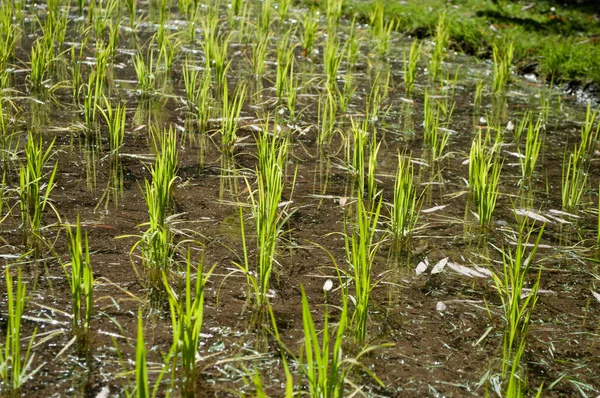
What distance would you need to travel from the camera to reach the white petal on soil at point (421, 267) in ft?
8.64

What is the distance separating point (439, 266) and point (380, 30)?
317 cm

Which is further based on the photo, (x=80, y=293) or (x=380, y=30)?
(x=380, y=30)

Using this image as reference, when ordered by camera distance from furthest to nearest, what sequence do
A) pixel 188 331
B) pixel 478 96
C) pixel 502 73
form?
1. pixel 502 73
2. pixel 478 96
3. pixel 188 331

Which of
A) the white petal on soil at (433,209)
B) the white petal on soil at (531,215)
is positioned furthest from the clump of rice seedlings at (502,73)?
the white petal on soil at (433,209)

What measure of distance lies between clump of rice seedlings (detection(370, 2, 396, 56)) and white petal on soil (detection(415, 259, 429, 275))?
113 inches

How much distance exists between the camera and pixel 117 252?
2.56 meters

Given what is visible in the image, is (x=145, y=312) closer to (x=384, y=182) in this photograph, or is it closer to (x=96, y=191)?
(x=96, y=191)

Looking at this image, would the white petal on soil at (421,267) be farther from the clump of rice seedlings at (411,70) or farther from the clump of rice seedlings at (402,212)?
the clump of rice seedlings at (411,70)

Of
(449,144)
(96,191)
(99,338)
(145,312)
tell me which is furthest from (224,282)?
(449,144)

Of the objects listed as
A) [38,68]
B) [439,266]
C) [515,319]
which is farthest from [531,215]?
[38,68]

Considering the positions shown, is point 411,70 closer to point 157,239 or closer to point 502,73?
point 502,73

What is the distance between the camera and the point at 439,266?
267 centimetres

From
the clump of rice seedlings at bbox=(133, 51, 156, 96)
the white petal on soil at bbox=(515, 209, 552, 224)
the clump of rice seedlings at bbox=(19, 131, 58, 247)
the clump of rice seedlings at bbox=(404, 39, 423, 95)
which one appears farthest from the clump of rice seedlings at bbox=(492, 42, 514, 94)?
the clump of rice seedlings at bbox=(19, 131, 58, 247)

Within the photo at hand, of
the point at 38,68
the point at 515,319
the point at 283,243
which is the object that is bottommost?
the point at 283,243
